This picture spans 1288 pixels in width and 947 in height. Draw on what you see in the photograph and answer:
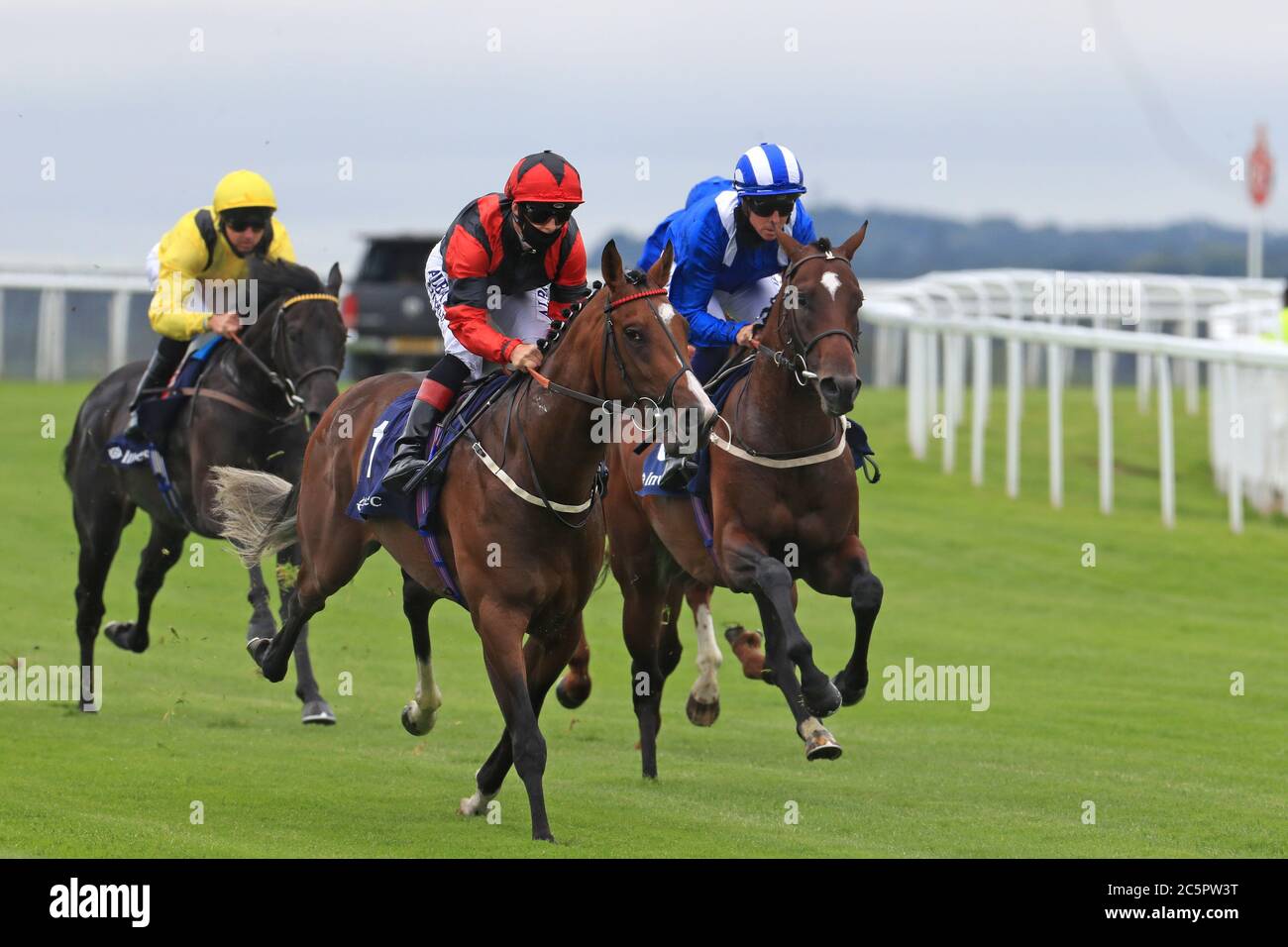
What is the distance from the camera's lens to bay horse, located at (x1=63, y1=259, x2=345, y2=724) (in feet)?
32.4

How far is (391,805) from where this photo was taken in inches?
320

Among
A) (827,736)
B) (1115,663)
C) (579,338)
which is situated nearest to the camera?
(579,338)

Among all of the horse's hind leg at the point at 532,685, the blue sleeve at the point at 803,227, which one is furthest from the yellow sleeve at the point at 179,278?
the horse's hind leg at the point at 532,685

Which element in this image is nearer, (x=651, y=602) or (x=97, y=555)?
(x=651, y=602)

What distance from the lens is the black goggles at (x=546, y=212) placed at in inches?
291

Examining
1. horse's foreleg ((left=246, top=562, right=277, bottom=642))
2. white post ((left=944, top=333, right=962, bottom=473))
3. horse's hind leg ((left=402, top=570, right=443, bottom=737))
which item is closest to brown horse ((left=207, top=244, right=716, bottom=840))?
horse's hind leg ((left=402, top=570, right=443, bottom=737))

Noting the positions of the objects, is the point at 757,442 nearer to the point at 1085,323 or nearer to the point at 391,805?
the point at 391,805

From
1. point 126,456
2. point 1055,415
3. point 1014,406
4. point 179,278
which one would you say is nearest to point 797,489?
point 179,278

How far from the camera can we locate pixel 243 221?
1023 cm

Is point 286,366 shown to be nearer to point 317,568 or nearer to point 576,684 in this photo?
point 317,568

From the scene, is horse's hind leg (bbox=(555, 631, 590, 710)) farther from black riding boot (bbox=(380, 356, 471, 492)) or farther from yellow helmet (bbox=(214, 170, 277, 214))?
yellow helmet (bbox=(214, 170, 277, 214))

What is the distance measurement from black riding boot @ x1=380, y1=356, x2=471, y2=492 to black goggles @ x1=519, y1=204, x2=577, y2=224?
78 centimetres
